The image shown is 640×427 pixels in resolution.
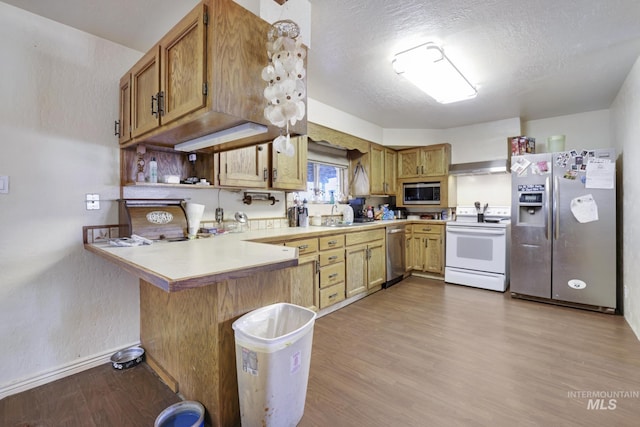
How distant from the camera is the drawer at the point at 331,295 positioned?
2.87 m

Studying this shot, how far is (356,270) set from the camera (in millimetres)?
3314

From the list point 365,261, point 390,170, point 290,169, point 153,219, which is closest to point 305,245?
point 290,169

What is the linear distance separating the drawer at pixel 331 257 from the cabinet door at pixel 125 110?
191 centimetres

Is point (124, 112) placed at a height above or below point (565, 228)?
above

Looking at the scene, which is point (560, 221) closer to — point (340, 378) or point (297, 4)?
point (340, 378)

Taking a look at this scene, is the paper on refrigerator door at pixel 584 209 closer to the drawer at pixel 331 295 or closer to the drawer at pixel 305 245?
the drawer at pixel 331 295

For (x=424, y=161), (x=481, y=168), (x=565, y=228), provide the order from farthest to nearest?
(x=424, y=161)
(x=481, y=168)
(x=565, y=228)

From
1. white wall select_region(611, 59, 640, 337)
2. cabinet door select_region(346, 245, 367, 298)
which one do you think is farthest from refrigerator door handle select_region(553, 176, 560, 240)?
cabinet door select_region(346, 245, 367, 298)

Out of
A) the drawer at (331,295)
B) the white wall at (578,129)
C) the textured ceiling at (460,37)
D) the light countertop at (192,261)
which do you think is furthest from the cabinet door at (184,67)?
the white wall at (578,129)

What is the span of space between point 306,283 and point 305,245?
37 centimetres

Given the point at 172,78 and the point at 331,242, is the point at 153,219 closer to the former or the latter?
the point at 172,78

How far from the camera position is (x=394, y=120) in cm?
420

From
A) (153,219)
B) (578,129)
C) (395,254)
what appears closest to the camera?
(153,219)

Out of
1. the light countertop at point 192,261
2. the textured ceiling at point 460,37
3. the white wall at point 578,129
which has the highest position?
the textured ceiling at point 460,37
